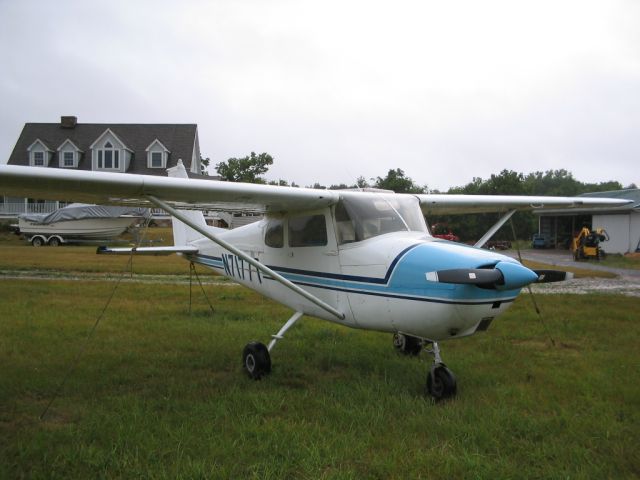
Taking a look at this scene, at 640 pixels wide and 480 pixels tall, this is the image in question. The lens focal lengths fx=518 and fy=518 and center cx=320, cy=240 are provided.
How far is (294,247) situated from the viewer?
6.51 meters

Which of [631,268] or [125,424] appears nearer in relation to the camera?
[125,424]

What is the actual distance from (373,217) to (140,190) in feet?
7.96

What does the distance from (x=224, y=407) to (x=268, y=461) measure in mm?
1246

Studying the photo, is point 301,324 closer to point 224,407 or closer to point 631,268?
point 224,407

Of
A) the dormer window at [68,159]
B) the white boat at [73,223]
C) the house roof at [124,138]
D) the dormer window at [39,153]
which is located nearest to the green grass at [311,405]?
the white boat at [73,223]

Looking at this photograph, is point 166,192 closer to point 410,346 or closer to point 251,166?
point 410,346

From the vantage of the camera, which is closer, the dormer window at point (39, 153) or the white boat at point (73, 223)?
the white boat at point (73, 223)

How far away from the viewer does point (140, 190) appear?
503 cm

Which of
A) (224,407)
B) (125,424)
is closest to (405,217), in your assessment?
(224,407)

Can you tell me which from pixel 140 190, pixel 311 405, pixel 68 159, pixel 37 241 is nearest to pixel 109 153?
pixel 68 159

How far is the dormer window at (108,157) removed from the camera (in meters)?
37.7

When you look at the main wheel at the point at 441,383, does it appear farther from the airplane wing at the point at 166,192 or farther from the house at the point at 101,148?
the house at the point at 101,148

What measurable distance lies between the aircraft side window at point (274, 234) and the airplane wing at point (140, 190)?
11.7 inches

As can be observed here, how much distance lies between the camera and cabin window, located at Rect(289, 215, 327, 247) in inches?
239
